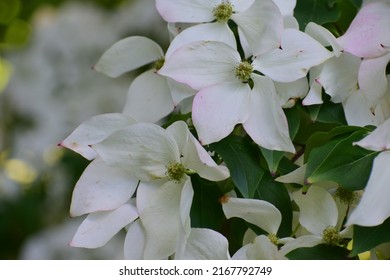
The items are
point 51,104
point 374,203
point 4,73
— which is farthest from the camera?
point 4,73

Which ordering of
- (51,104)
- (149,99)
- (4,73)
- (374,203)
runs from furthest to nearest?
(4,73), (51,104), (149,99), (374,203)

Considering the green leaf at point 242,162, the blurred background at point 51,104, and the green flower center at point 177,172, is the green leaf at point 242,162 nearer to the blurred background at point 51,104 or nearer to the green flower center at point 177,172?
the green flower center at point 177,172

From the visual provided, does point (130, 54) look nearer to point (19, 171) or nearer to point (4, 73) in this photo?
point (19, 171)

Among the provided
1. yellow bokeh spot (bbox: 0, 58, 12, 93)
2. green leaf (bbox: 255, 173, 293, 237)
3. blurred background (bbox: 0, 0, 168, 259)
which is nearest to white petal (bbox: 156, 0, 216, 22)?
green leaf (bbox: 255, 173, 293, 237)

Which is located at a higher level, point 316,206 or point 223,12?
point 223,12

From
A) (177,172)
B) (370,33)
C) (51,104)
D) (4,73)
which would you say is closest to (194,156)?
(177,172)

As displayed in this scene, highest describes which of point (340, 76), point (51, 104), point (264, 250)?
point (51, 104)

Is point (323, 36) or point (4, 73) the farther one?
point (4, 73)
